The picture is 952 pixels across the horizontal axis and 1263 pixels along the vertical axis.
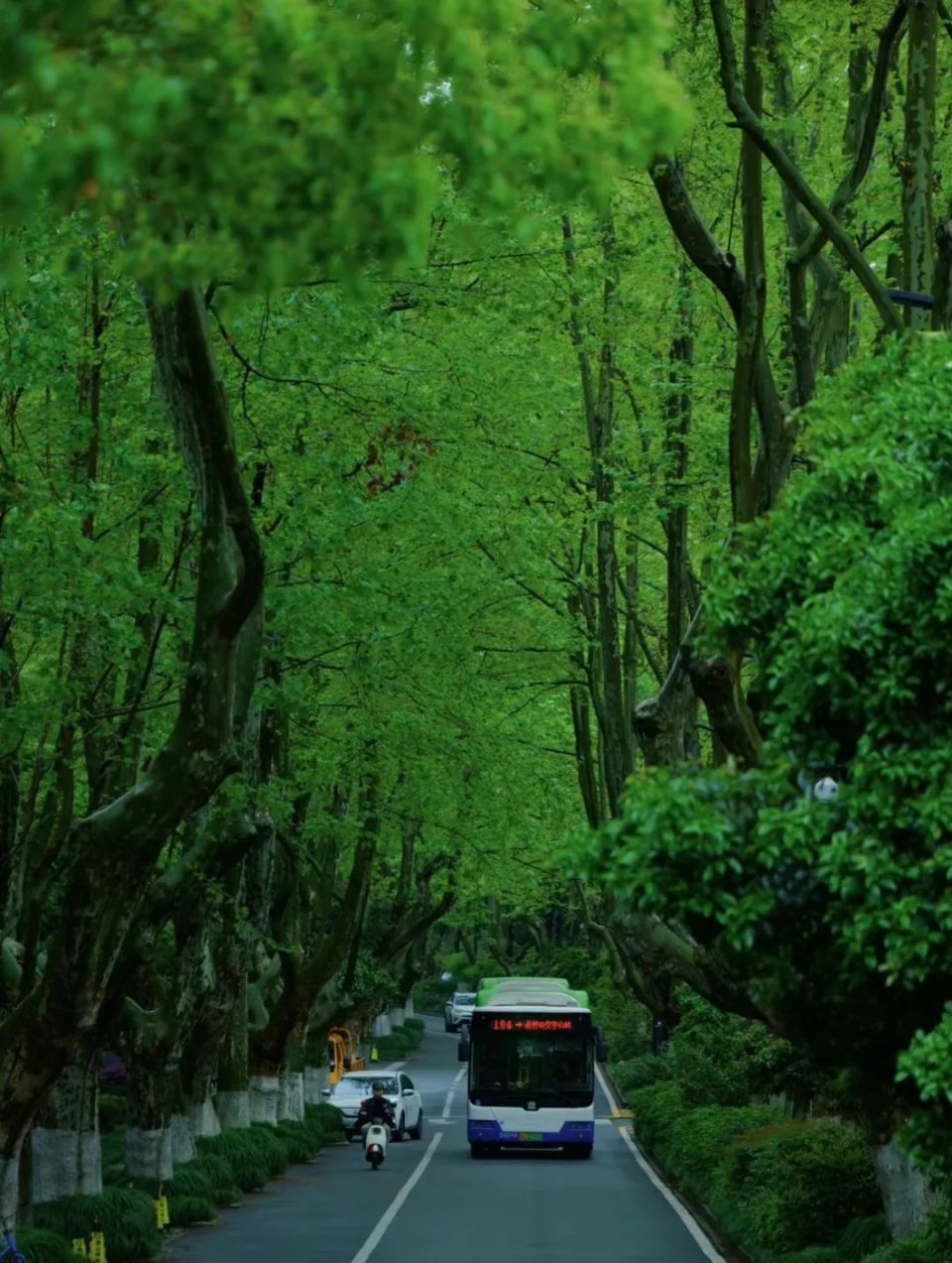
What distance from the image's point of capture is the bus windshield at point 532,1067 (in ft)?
133

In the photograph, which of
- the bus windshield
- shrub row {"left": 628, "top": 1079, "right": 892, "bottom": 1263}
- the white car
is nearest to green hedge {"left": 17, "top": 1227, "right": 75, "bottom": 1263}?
shrub row {"left": 628, "top": 1079, "right": 892, "bottom": 1263}

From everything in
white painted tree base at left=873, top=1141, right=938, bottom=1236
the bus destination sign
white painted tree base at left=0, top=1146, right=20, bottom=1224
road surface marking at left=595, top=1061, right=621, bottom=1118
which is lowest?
road surface marking at left=595, top=1061, right=621, bottom=1118

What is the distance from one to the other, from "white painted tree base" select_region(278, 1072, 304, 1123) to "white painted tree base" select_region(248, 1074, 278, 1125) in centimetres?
240

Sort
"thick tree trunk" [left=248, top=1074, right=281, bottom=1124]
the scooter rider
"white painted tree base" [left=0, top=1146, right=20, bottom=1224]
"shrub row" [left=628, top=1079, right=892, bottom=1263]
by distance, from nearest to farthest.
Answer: "white painted tree base" [left=0, top=1146, right=20, bottom=1224]
"shrub row" [left=628, top=1079, right=892, bottom=1263]
"thick tree trunk" [left=248, top=1074, right=281, bottom=1124]
the scooter rider

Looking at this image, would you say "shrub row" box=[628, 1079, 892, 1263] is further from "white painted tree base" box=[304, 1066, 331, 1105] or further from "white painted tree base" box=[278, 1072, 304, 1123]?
"white painted tree base" box=[304, 1066, 331, 1105]

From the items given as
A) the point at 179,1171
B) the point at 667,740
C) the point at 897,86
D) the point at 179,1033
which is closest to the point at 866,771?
the point at 667,740

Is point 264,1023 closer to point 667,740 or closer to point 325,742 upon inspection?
point 325,742

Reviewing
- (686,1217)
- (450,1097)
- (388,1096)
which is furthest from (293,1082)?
(450,1097)

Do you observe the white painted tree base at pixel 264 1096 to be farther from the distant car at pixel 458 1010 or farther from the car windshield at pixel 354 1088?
the distant car at pixel 458 1010

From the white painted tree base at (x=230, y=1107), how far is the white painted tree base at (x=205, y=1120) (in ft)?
0.42

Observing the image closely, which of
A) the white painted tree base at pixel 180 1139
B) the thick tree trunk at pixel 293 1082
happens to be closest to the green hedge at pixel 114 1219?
the white painted tree base at pixel 180 1139

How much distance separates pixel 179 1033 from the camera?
2542 cm

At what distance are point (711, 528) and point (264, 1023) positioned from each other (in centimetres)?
1462

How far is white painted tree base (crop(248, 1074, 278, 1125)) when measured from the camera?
37000mm
